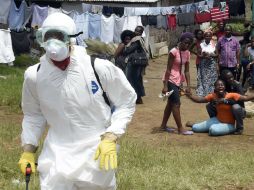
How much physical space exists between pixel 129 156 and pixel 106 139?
9.76ft

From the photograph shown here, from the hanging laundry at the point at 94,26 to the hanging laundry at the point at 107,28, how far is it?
0.42 feet

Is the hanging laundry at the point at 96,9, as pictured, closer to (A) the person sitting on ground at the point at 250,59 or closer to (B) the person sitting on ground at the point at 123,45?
(A) the person sitting on ground at the point at 250,59

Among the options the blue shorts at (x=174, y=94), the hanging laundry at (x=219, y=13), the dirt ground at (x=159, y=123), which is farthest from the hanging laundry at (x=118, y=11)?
the blue shorts at (x=174, y=94)

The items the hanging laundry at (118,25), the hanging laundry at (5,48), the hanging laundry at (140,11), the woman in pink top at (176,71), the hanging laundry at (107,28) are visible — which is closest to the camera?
the woman in pink top at (176,71)

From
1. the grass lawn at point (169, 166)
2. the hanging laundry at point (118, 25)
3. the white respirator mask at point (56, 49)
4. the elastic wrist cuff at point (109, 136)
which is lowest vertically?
the grass lawn at point (169, 166)

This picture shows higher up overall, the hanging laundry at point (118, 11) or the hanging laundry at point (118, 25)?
the hanging laundry at point (118, 11)

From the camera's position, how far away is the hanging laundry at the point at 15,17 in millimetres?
15633

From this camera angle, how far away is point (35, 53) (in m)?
16.9

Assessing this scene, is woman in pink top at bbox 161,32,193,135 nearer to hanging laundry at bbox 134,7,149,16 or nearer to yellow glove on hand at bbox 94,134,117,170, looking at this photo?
yellow glove on hand at bbox 94,134,117,170

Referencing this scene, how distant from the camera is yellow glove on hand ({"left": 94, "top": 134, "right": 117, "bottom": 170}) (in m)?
3.13

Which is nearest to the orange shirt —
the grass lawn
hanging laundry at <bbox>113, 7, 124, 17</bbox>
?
the grass lawn

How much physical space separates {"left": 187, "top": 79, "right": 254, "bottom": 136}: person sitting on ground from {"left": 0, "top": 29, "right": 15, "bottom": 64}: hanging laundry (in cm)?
741

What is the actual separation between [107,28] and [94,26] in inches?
17.3

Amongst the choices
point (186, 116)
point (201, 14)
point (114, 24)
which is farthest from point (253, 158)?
point (201, 14)
